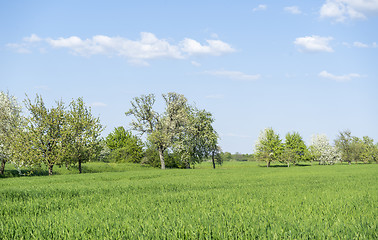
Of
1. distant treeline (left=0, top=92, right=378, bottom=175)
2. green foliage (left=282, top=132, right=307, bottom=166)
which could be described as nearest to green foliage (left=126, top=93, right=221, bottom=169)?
distant treeline (left=0, top=92, right=378, bottom=175)

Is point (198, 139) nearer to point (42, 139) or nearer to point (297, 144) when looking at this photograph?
point (42, 139)

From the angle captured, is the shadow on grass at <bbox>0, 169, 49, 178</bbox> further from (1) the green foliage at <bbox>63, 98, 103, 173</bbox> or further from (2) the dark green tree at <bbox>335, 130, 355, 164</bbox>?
(2) the dark green tree at <bbox>335, 130, 355, 164</bbox>

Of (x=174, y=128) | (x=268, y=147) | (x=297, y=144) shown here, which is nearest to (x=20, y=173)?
(x=174, y=128)

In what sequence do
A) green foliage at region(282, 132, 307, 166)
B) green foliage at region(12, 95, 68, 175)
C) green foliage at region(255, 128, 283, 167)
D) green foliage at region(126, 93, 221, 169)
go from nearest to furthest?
green foliage at region(12, 95, 68, 175) → green foliage at region(126, 93, 221, 169) → green foliage at region(255, 128, 283, 167) → green foliage at region(282, 132, 307, 166)

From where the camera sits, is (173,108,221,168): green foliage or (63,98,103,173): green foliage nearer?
(63,98,103,173): green foliage

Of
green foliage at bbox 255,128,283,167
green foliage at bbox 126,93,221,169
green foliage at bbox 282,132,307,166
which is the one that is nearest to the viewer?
green foliage at bbox 126,93,221,169

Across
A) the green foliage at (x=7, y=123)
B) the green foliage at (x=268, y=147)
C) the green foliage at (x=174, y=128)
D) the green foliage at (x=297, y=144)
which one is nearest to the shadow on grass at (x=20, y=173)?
the green foliage at (x=7, y=123)

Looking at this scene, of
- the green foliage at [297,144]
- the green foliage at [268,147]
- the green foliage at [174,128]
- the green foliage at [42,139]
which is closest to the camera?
the green foliage at [42,139]

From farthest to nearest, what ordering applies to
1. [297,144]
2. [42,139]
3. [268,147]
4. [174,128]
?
[297,144] → [268,147] → [174,128] → [42,139]

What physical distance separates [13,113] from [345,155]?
93291mm

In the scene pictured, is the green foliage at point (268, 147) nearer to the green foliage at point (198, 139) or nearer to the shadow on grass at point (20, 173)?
the green foliage at point (198, 139)

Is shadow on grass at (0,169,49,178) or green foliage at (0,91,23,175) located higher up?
green foliage at (0,91,23,175)

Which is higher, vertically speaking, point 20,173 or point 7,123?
point 7,123

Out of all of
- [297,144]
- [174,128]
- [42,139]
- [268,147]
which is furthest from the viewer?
[297,144]
